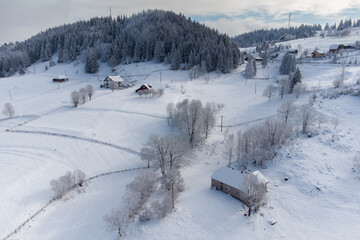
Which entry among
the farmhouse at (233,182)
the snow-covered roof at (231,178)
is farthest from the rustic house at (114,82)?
the farmhouse at (233,182)

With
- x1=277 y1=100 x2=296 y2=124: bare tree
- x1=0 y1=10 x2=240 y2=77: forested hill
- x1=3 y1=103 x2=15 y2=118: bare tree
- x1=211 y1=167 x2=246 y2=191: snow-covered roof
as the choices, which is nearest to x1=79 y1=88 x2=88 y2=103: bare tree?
x1=3 y1=103 x2=15 y2=118: bare tree

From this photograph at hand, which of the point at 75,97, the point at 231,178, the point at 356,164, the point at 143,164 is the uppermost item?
the point at 75,97

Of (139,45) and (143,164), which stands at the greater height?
(139,45)

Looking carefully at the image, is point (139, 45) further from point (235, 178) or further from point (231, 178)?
point (235, 178)

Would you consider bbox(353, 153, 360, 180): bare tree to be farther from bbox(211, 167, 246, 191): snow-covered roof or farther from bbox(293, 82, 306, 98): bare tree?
bbox(293, 82, 306, 98): bare tree

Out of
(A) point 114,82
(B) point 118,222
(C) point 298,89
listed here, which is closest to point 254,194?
(B) point 118,222

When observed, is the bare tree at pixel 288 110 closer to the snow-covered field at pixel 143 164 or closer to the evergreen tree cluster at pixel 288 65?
the snow-covered field at pixel 143 164

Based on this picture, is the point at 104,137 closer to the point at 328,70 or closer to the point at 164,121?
the point at 164,121
